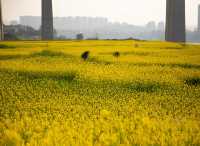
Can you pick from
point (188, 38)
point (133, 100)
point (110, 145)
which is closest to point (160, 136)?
point (110, 145)

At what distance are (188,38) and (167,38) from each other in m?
96.5

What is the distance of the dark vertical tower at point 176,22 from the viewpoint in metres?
90.9

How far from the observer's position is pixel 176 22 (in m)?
91.6

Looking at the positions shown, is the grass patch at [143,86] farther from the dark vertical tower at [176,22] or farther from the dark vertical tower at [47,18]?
the dark vertical tower at [47,18]

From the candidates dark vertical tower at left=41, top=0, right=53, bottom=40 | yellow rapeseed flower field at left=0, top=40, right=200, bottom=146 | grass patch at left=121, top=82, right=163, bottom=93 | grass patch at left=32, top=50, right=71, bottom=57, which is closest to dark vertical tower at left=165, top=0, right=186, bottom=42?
dark vertical tower at left=41, top=0, right=53, bottom=40

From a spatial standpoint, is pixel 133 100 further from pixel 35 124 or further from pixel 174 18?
pixel 174 18

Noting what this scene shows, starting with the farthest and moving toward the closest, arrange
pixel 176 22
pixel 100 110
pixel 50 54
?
pixel 176 22 → pixel 50 54 → pixel 100 110

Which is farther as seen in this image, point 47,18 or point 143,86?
point 47,18

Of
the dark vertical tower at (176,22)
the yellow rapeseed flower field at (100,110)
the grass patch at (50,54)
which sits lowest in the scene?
the yellow rapeseed flower field at (100,110)

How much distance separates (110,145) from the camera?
5395 mm

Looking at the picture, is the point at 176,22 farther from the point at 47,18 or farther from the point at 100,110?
the point at 100,110

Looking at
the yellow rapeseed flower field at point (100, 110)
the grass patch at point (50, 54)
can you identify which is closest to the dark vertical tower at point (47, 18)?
the grass patch at point (50, 54)

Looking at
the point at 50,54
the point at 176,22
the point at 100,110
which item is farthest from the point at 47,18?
the point at 100,110

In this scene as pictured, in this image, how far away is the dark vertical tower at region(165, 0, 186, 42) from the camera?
90.9 m
